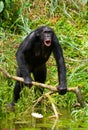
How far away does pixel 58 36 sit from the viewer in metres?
14.8

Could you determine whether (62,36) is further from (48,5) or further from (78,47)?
(48,5)

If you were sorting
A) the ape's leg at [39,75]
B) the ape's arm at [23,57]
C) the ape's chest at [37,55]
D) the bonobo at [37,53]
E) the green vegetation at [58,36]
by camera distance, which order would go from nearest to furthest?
1. the ape's arm at [23,57]
2. the bonobo at [37,53]
3. the ape's chest at [37,55]
4. the green vegetation at [58,36]
5. the ape's leg at [39,75]

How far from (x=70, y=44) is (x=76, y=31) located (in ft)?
4.10

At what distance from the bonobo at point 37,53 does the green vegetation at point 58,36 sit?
0.53 m

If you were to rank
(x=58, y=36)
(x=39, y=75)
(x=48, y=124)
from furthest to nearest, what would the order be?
(x=58, y=36) < (x=39, y=75) < (x=48, y=124)

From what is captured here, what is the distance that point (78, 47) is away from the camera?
14.8 metres

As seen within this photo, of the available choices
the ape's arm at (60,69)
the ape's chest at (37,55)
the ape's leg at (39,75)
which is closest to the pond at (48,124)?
the ape's arm at (60,69)

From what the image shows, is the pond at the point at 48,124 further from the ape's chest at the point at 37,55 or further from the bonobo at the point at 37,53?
the ape's chest at the point at 37,55

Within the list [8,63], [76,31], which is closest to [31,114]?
[8,63]

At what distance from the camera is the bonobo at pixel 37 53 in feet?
34.4

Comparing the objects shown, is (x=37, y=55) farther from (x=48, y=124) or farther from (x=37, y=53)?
(x=48, y=124)

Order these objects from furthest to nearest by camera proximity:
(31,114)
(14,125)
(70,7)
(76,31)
Answer: (70,7) → (76,31) → (31,114) → (14,125)

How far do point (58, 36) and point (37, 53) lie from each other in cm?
389

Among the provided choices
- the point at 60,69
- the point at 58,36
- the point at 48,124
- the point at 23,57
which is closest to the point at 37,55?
the point at 23,57
